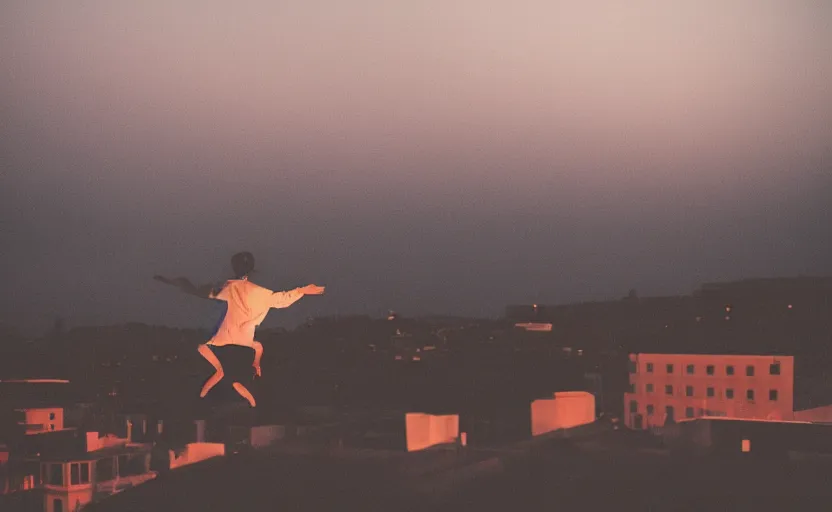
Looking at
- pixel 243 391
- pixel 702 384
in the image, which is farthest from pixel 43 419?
pixel 702 384

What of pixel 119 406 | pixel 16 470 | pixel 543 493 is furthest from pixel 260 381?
pixel 119 406

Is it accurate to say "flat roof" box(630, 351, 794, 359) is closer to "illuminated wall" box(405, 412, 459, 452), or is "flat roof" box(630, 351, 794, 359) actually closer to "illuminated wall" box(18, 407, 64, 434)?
"illuminated wall" box(18, 407, 64, 434)

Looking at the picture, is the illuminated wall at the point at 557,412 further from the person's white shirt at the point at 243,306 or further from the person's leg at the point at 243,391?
the person's white shirt at the point at 243,306

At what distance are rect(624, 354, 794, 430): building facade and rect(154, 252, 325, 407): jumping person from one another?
1846 cm

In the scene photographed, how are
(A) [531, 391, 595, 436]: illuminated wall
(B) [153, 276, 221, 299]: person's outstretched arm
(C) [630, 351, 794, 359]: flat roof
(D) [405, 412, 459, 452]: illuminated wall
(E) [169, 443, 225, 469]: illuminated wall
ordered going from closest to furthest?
(B) [153, 276, 221, 299]: person's outstretched arm < (E) [169, 443, 225, 469]: illuminated wall < (D) [405, 412, 459, 452]: illuminated wall < (A) [531, 391, 595, 436]: illuminated wall < (C) [630, 351, 794, 359]: flat roof

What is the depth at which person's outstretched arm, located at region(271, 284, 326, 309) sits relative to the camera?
8812 millimetres

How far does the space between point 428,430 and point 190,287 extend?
3.43 m

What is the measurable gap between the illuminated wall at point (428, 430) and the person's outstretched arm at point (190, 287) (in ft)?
9.62

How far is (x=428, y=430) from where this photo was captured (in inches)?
439

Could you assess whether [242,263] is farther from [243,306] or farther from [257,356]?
[257,356]

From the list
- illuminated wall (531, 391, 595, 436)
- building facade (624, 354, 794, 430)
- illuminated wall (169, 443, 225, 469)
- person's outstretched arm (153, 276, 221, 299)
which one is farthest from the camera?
building facade (624, 354, 794, 430)

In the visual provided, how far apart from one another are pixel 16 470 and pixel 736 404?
18023 mm

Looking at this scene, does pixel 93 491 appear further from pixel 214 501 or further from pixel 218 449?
pixel 214 501

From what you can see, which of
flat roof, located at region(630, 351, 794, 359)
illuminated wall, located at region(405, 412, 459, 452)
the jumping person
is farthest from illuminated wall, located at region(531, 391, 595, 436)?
flat roof, located at region(630, 351, 794, 359)
